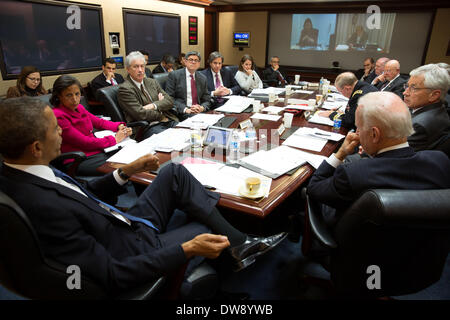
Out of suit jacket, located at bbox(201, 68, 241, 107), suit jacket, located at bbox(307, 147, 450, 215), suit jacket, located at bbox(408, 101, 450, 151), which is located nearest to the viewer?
suit jacket, located at bbox(307, 147, 450, 215)

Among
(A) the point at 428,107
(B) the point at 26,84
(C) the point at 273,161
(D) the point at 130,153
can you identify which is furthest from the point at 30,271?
(B) the point at 26,84

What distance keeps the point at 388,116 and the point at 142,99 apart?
2.39 metres

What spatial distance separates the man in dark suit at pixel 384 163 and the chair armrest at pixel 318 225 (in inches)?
Answer: 3.0

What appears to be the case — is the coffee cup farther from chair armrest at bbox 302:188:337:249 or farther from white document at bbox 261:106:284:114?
white document at bbox 261:106:284:114

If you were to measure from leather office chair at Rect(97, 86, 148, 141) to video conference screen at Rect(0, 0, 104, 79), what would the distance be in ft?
6.16

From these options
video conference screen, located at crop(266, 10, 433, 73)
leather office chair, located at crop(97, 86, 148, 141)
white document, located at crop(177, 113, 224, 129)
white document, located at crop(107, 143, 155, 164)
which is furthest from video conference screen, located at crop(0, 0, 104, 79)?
video conference screen, located at crop(266, 10, 433, 73)

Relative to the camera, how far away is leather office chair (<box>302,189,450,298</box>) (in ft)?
3.07

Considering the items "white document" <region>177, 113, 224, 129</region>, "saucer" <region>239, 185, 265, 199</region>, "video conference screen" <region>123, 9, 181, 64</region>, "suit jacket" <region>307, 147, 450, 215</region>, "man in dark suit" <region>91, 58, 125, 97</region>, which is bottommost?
"saucer" <region>239, 185, 265, 199</region>

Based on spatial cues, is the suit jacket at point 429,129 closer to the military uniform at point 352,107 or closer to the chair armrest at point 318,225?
the military uniform at point 352,107

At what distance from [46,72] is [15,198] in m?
4.02

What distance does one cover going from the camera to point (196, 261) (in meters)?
1.27

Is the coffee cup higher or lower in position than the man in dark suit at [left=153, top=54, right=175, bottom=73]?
lower

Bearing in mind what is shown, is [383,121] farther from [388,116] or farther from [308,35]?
[308,35]

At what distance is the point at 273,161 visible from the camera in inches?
67.6
